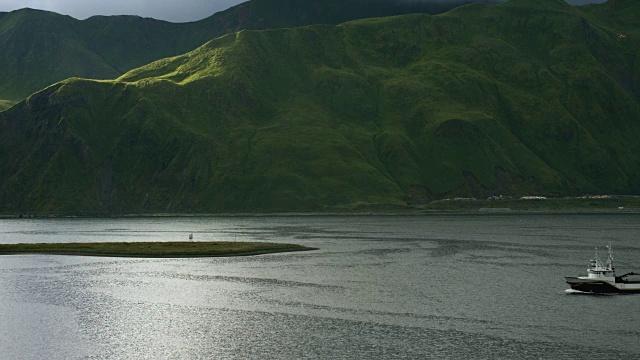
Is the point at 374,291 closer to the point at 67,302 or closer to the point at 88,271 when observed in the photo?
the point at 67,302

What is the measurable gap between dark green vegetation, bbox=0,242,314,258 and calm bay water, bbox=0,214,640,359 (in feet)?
34.4

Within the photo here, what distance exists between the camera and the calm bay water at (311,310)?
219 feet

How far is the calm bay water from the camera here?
66812 mm

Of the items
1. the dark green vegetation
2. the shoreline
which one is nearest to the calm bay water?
the shoreline

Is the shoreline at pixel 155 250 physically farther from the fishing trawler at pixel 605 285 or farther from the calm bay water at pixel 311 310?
the fishing trawler at pixel 605 285

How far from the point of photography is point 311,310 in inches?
3413

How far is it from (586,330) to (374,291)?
3444 cm

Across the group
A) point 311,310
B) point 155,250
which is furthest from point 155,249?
point 311,310

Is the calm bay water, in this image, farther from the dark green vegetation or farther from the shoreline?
the dark green vegetation

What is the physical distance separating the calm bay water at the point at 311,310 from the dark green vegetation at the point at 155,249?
413 inches

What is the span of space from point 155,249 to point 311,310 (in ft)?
268

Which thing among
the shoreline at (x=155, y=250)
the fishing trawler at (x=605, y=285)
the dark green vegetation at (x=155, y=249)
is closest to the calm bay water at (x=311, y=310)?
the fishing trawler at (x=605, y=285)

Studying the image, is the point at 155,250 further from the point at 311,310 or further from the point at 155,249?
the point at 311,310

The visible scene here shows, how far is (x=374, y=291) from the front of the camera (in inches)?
4013
